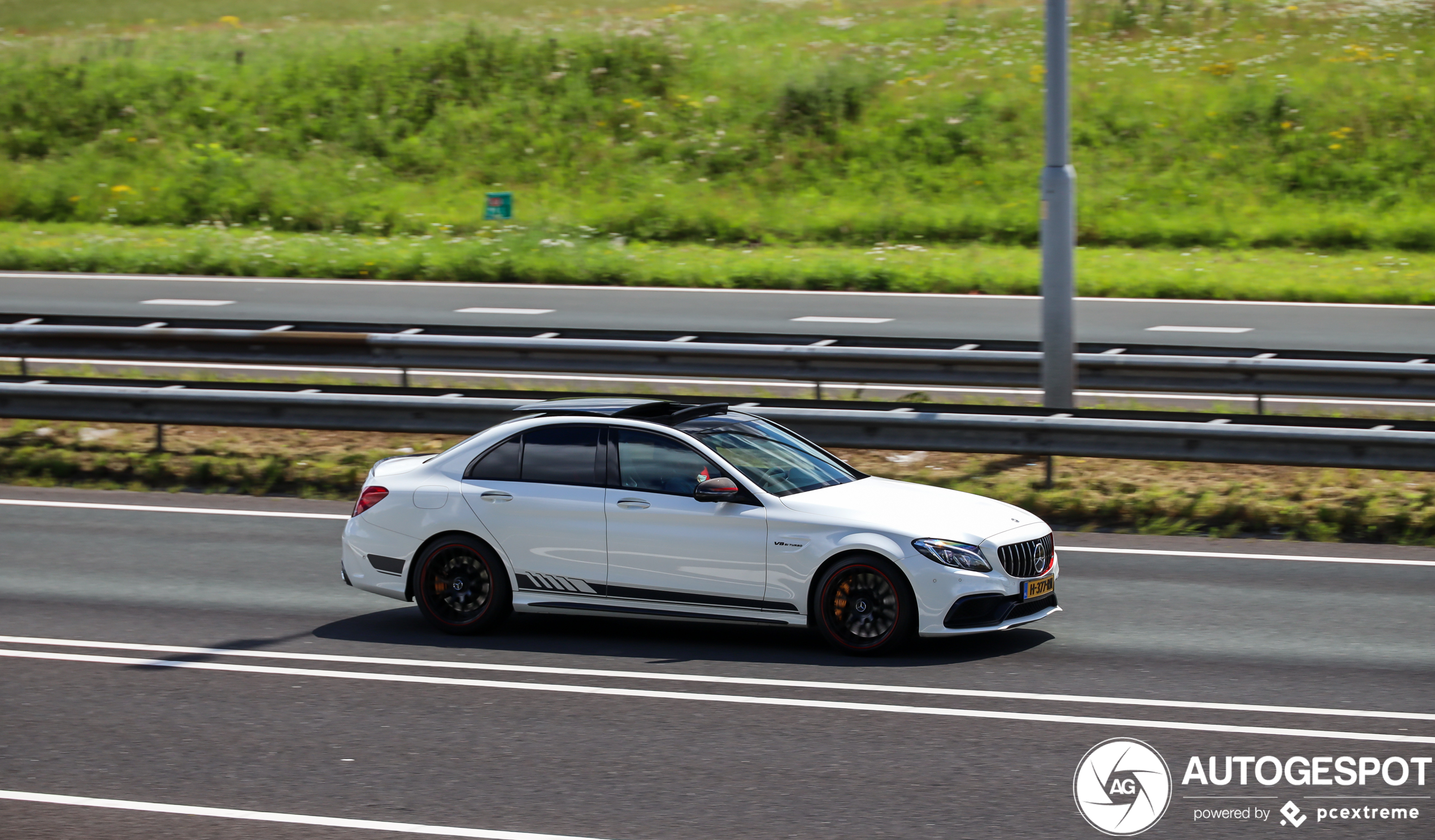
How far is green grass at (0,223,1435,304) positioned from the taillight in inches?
562

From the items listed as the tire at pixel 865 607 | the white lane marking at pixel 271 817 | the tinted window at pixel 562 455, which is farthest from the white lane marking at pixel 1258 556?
the white lane marking at pixel 271 817

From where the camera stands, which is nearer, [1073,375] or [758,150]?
[1073,375]

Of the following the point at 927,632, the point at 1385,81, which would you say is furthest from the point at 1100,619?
the point at 1385,81

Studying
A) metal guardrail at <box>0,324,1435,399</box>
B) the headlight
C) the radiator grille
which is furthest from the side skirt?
metal guardrail at <box>0,324,1435,399</box>

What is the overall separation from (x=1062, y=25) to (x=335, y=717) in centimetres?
888

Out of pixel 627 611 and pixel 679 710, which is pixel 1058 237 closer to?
pixel 627 611

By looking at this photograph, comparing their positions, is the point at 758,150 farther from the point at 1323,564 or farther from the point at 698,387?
the point at 1323,564

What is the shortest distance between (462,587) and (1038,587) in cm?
341

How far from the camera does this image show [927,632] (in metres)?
8.33

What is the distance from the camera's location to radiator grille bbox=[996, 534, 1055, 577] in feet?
27.7

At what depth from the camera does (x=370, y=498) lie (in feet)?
30.9

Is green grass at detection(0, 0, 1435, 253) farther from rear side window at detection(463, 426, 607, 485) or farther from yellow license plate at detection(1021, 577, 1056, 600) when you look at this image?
yellow license plate at detection(1021, 577, 1056, 600)

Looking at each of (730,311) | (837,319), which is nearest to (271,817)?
(837,319)

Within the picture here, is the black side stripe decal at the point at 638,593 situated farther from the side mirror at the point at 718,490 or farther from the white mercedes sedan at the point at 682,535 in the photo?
the side mirror at the point at 718,490
